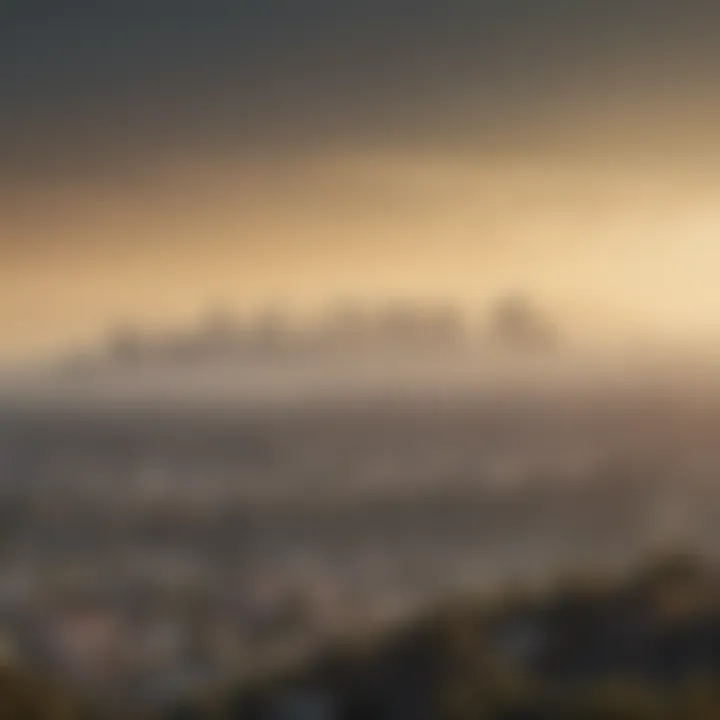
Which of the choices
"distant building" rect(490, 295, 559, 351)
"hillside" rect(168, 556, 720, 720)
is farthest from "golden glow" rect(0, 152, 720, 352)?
"hillside" rect(168, 556, 720, 720)

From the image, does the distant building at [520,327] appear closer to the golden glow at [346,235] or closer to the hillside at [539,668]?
the golden glow at [346,235]

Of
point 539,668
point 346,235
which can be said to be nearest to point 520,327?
point 346,235

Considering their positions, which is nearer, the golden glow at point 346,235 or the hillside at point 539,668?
the hillside at point 539,668

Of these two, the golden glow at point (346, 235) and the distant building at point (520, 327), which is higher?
the golden glow at point (346, 235)

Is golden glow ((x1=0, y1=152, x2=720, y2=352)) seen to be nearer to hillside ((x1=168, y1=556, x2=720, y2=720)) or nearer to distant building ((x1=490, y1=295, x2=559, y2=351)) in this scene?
distant building ((x1=490, y1=295, x2=559, y2=351))

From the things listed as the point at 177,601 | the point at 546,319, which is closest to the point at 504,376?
the point at 546,319

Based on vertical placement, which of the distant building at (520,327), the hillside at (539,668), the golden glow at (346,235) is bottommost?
the hillside at (539,668)

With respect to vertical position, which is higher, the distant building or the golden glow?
the golden glow

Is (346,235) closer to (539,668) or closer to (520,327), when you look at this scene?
(520,327)

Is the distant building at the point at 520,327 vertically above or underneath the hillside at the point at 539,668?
above

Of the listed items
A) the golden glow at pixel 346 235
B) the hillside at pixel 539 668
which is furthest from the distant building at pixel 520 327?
the hillside at pixel 539 668

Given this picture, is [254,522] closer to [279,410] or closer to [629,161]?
[279,410]
